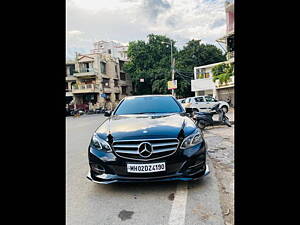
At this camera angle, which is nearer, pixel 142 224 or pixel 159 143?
pixel 142 224

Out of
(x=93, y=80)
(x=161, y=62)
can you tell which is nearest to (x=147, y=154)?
(x=93, y=80)

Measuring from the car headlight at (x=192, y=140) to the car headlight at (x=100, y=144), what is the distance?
0.94 meters

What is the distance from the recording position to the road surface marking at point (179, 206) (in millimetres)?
2063

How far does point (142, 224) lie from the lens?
2.02 m

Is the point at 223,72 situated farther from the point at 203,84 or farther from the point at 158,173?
the point at 158,173

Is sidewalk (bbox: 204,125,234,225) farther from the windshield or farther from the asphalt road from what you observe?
the windshield

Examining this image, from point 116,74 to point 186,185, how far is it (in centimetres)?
3810

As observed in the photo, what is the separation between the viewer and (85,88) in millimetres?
34125
